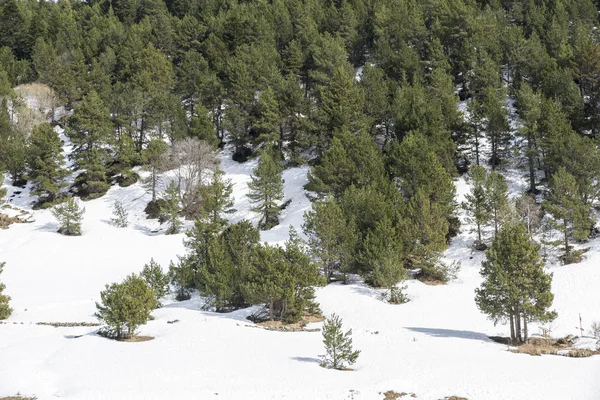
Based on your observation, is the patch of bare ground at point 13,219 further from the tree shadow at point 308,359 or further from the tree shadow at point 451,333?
the tree shadow at point 451,333

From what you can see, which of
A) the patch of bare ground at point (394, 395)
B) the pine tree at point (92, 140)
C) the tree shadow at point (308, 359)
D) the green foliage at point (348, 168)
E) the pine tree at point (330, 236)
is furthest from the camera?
the pine tree at point (92, 140)

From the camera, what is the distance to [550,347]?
25.7m

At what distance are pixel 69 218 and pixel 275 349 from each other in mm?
35399

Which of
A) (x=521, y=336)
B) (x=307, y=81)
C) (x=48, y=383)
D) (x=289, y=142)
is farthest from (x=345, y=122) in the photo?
(x=48, y=383)

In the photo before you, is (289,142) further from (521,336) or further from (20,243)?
(521,336)

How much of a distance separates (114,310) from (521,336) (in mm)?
21944

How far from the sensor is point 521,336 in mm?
26719

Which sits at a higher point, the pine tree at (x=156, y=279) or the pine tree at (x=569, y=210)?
the pine tree at (x=569, y=210)

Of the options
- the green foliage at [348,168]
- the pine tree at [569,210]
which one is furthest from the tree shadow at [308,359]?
the green foliage at [348,168]

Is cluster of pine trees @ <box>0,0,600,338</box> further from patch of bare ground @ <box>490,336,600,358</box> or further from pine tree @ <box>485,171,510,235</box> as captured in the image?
patch of bare ground @ <box>490,336,600,358</box>

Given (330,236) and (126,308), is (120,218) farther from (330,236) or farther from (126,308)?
(126,308)

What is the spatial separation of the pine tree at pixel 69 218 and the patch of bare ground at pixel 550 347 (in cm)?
4152

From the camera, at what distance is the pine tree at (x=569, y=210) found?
39.7 m

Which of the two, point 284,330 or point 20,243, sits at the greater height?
point 20,243
